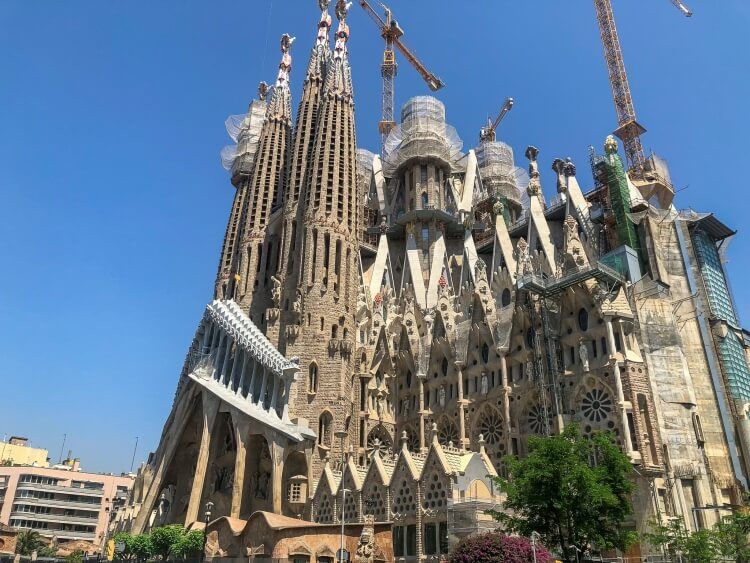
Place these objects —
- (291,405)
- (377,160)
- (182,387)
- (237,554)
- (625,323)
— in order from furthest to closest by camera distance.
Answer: (377,160) → (182,387) → (291,405) → (625,323) → (237,554)

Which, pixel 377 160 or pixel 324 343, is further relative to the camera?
pixel 377 160

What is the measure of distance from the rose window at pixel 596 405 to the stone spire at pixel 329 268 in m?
12.9

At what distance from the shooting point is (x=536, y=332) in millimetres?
33062

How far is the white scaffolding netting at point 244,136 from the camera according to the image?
5403cm

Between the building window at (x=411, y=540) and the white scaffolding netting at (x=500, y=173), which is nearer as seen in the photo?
the building window at (x=411, y=540)

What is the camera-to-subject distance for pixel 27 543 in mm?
52688

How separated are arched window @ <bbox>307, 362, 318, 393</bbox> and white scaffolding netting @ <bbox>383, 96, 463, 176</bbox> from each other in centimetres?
2122

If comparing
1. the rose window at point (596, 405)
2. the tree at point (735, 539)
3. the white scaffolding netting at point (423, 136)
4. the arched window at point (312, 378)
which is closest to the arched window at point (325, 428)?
the arched window at point (312, 378)

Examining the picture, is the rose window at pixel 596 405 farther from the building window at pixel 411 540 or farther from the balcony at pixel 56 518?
the balcony at pixel 56 518

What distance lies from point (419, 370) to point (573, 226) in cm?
1253

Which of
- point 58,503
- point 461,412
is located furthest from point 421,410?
point 58,503

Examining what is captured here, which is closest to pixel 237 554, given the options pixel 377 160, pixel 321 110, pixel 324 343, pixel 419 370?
pixel 324 343

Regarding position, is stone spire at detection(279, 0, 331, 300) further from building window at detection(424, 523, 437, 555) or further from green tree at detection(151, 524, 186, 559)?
building window at detection(424, 523, 437, 555)

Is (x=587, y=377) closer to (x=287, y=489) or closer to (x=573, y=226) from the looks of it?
(x=573, y=226)
